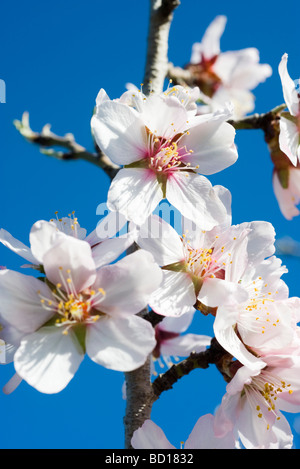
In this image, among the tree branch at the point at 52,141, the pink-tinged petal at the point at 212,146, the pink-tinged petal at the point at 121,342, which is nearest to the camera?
the pink-tinged petal at the point at 121,342

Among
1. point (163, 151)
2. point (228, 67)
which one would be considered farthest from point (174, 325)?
point (228, 67)

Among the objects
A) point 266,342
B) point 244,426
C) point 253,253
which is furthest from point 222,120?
point 244,426

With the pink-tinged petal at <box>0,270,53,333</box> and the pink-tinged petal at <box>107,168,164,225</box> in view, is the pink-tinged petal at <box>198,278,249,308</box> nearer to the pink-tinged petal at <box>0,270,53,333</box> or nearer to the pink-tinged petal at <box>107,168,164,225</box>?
the pink-tinged petal at <box>107,168,164,225</box>

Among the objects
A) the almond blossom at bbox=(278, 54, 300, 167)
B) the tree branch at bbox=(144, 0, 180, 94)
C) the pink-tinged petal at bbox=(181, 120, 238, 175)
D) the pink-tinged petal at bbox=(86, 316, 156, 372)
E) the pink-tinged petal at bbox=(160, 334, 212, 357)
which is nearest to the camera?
the pink-tinged petal at bbox=(86, 316, 156, 372)

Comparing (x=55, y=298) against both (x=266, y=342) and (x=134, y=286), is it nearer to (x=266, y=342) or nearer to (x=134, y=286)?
(x=134, y=286)

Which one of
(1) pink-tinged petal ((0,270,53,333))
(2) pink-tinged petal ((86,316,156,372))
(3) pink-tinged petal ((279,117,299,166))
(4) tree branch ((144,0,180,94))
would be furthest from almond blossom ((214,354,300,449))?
(4) tree branch ((144,0,180,94))

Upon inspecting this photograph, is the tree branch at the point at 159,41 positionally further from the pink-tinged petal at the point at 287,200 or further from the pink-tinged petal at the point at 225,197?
the pink-tinged petal at the point at 225,197

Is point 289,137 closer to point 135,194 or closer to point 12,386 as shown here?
point 135,194

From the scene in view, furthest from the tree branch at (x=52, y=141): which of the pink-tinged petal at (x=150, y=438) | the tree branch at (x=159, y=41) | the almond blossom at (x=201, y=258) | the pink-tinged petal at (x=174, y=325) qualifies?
the pink-tinged petal at (x=150, y=438)
